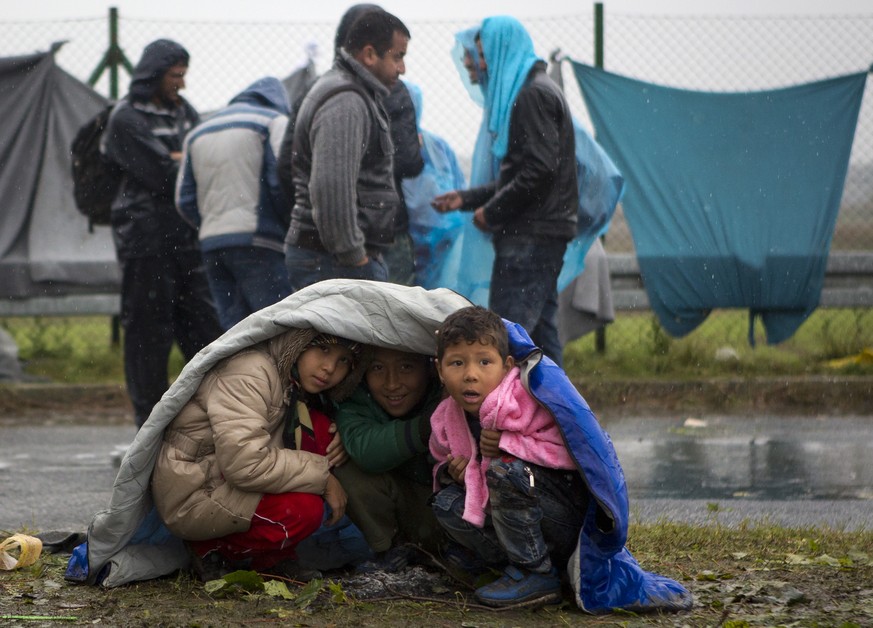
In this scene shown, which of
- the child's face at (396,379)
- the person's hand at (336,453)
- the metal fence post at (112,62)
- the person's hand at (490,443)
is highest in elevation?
the metal fence post at (112,62)

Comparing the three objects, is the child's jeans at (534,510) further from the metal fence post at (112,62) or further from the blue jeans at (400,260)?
Answer: the metal fence post at (112,62)

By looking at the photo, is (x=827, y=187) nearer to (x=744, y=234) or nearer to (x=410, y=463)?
(x=744, y=234)

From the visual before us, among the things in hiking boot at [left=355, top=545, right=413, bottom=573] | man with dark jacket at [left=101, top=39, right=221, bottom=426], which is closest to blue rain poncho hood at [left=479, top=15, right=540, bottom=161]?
man with dark jacket at [left=101, top=39, right=221, bottom=426]

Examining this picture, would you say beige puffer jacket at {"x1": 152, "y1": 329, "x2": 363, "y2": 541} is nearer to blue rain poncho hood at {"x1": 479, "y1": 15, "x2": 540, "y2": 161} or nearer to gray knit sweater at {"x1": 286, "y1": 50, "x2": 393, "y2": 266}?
gray knit sweater at {"x1": 286, "y1": 50, "x2": 393, "y2": 266}

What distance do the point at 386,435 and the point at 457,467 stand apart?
32 centimetres

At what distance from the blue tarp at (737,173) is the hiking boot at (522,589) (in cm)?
539

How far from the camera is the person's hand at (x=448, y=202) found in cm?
666

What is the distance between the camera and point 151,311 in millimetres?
7242

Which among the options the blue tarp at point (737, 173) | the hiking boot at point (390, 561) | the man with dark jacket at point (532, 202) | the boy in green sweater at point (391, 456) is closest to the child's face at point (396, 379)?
the boy in green sweater at point (391, 456)

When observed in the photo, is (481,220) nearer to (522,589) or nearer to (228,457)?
(228,457)

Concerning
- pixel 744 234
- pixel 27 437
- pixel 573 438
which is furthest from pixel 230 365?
pixel 744 234

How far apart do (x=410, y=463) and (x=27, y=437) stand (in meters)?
4.69

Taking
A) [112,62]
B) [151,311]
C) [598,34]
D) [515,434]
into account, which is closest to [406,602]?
[515,434]

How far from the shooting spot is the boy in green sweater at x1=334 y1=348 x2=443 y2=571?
4.19 metres
